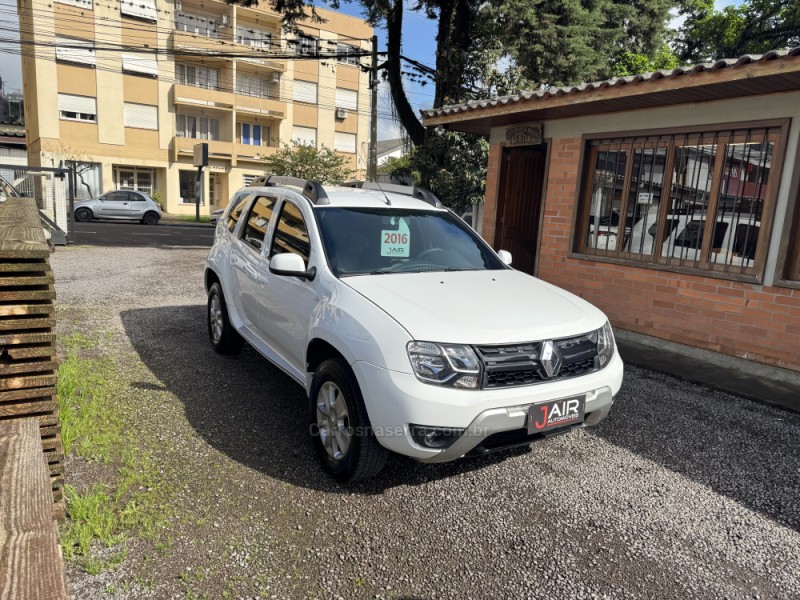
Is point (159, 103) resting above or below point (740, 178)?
above

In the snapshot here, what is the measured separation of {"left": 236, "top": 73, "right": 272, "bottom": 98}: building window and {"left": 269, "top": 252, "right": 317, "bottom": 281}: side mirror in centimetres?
3524

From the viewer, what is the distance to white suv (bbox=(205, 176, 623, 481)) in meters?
2.89

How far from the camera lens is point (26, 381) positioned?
2693mm

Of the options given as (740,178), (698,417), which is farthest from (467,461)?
(740,178)

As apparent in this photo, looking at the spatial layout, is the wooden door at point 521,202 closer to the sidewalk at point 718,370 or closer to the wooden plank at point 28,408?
the sidewalk at point 718,370

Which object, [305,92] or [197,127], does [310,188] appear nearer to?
[197,127]

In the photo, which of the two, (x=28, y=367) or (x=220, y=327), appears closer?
(x=28, y=367)

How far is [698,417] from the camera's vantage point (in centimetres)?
462

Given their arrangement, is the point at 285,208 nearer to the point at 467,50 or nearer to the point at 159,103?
the point at 467,50

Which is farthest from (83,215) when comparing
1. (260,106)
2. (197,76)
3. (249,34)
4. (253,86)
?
(249,34)

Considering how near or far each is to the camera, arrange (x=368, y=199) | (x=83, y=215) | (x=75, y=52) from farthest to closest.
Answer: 1. (x=75, y=52)
2. (x=83, y=215)
3. (x=368, y=199)

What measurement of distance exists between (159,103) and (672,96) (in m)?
32.8

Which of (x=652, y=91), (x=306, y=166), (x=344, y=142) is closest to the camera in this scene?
(x=652, y=91)

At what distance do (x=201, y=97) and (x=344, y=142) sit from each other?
10.2 meters
